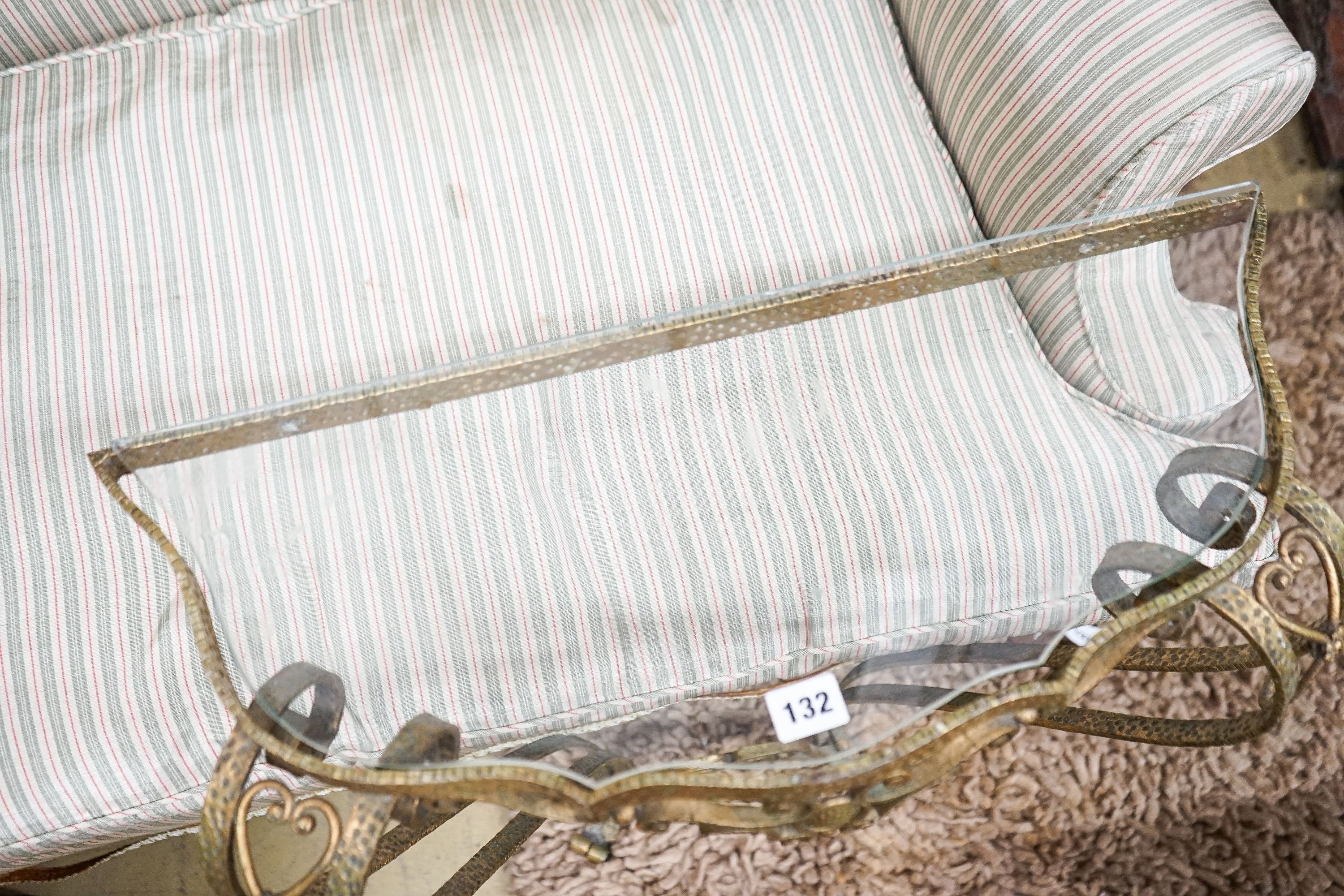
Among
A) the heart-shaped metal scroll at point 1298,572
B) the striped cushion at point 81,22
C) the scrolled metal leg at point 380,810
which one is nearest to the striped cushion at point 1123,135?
the heart-shaped metal scroll at point 1298,572

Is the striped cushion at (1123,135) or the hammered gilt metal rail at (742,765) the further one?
the striped cushion at (1123,135)

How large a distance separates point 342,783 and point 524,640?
0.59ft

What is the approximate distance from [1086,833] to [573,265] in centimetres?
80

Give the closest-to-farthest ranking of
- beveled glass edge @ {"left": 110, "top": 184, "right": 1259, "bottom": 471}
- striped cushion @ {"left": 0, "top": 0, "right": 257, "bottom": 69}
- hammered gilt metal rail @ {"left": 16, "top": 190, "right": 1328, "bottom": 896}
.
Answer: hammered gilt metal rail @ {"left": 16, "top": 190, "right": 1328, "bottom": 896}, beveled glass edge @ {"left": 110, "top": 184, "right": 1259, "bottom": 471}, striped cushion @ {"left": 0, "top": 0, "right": 257, "bottom": 69}

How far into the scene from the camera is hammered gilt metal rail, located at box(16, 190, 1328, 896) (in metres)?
0.55

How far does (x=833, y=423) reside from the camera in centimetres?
75

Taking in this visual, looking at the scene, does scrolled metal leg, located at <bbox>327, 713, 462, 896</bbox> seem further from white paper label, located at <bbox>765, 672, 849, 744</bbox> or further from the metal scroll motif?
the metal scroll motif

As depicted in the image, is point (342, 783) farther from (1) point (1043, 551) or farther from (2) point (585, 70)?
(2) point (585, 70)

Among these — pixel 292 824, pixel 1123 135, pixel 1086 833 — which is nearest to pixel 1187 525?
pixel 1123 135

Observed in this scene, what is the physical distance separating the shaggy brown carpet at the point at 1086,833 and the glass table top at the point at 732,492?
335 millimetres

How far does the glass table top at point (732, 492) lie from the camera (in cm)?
66

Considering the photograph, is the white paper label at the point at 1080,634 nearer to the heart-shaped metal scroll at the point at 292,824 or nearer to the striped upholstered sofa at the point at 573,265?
the striped upholstered sofa at the point at 573,265

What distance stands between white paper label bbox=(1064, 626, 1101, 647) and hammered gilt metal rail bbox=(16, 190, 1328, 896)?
1 cm

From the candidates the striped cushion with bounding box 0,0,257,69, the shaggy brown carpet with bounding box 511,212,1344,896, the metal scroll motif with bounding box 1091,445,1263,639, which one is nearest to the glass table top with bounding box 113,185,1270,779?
the metal scroll motif with bounding box 1091,445,1263,639
